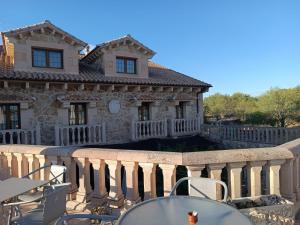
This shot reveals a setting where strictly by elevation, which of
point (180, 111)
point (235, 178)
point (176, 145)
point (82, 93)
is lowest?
point (176, 145)

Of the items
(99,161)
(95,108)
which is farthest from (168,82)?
(99,161)

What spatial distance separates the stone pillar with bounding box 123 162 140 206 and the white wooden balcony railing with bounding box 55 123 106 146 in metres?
8.01

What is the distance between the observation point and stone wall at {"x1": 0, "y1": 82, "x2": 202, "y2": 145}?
10777mm

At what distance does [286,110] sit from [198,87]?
1301 cm

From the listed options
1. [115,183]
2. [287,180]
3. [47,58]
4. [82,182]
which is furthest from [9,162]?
[47,58]

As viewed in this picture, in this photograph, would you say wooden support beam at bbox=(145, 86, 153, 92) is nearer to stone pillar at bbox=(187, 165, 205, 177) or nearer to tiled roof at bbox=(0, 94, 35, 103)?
tiled roof at bbox=(0, 94, 35, 103)

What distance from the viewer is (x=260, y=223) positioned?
9.76ft

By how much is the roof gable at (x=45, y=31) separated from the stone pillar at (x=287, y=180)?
10.4 meters

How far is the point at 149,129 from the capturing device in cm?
1410

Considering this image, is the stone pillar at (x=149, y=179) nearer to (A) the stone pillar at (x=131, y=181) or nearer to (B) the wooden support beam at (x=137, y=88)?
(A) the stone pillar at (x=131, y=181)

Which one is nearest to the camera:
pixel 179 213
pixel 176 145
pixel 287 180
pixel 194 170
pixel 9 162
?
pixel 179 213

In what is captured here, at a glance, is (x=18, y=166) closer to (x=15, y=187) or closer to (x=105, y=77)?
(x=15, y=187)

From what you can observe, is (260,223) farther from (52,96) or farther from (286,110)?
(286,110)

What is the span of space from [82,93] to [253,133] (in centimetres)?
906
